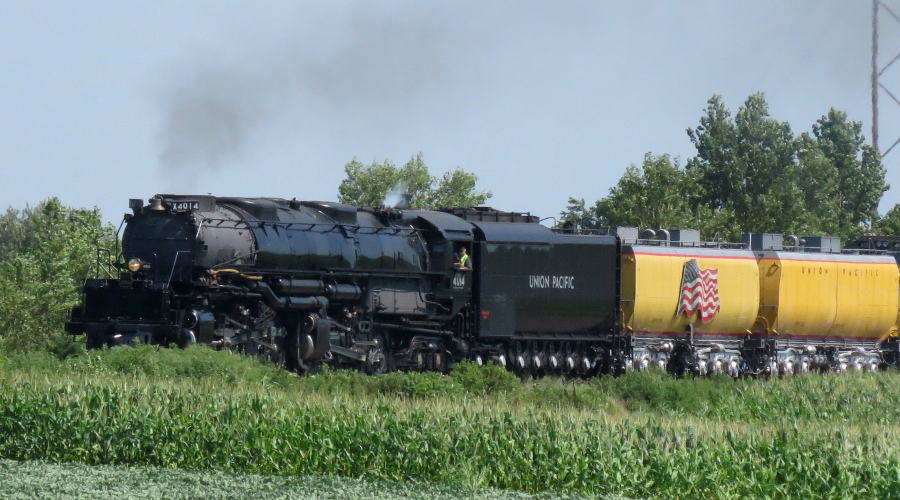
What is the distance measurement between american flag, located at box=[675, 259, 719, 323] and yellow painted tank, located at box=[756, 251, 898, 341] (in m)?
2.70

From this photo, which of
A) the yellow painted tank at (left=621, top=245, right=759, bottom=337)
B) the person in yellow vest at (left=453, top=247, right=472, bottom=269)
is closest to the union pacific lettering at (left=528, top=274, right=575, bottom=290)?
the person in yellow vest at (left=453, top=247, right=472, bottom=269)

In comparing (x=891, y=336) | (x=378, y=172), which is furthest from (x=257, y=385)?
(x=378, y=172)

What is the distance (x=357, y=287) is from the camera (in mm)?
36375

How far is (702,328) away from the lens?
4634 cm

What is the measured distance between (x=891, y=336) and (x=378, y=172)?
130ft

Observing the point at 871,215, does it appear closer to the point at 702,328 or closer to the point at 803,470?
the point at 702,328

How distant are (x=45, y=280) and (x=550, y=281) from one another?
27.1 metres

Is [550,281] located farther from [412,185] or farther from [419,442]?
[412,185]

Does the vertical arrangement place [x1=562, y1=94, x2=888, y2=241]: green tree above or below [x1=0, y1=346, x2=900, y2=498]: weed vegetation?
above

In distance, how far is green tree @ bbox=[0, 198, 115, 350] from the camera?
5631 centimetres

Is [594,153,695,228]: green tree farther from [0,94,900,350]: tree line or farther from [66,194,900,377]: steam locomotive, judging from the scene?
[66,194,900,377]: steam locomotive

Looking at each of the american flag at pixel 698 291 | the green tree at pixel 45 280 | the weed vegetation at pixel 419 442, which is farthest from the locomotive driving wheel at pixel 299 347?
the green tree at pixel 45 280

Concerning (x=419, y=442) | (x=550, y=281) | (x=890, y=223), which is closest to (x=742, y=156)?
(x=890, y=223)

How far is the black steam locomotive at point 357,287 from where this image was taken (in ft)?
108
